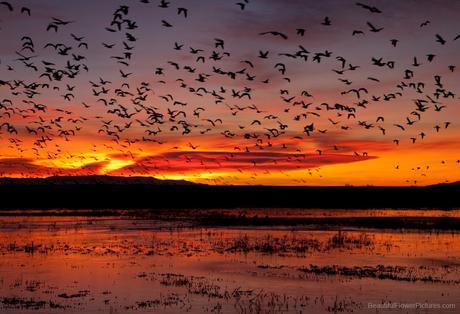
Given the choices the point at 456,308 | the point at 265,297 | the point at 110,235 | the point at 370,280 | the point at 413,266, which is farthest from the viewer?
the point at 110,235

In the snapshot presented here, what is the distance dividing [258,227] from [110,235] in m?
12.9

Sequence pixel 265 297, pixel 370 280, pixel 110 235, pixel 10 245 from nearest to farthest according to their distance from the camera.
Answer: pixel 265 297, pixel 370 280, pixel 10 245, pixel 110 235

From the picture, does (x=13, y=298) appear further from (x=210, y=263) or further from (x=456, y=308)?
(x=456, y=308)

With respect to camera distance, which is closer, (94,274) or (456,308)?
(456,308)

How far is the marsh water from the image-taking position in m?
23.4

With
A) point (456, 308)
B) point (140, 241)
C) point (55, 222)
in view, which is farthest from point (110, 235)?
point (456, 308)

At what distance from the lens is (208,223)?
57.4m

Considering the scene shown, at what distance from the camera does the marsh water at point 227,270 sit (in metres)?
23.4

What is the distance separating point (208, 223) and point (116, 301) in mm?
33717

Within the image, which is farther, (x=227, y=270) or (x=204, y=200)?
(x=204, y=200)

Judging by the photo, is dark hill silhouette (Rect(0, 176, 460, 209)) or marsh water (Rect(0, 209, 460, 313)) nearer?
marsh water (Rect(0, 209, 460, 313))

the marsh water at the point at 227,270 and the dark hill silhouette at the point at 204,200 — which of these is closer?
the marsh water at the point at 227,270

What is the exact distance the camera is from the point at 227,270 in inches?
1211

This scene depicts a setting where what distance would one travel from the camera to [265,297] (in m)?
24.5
